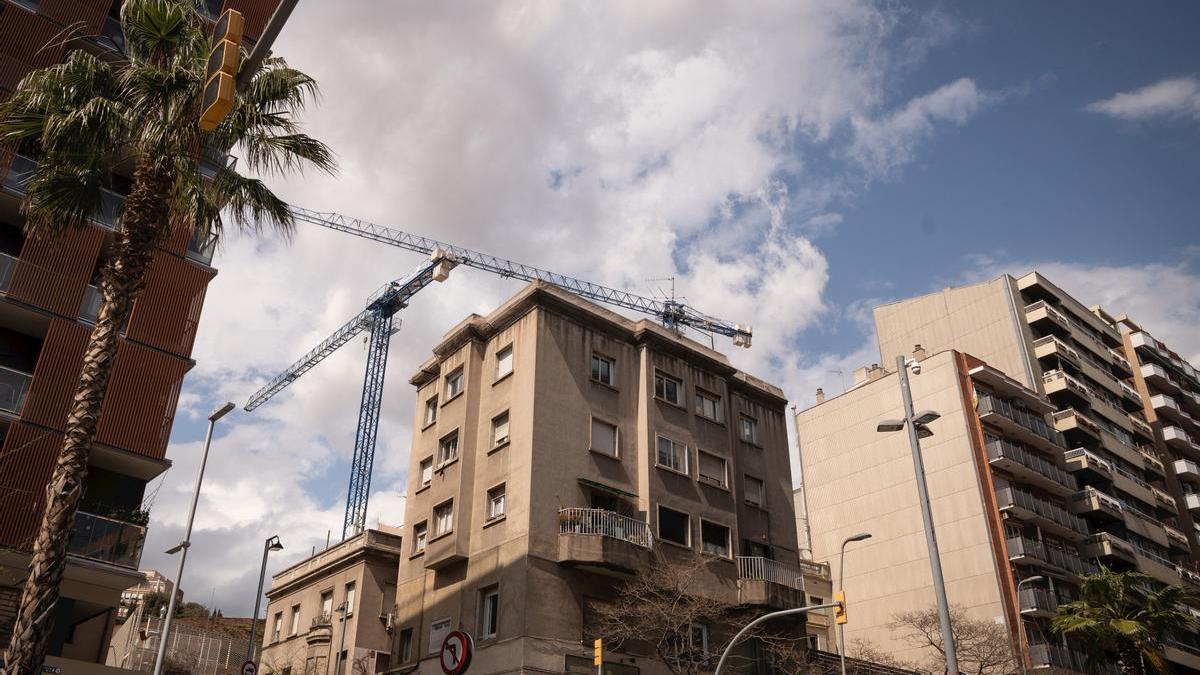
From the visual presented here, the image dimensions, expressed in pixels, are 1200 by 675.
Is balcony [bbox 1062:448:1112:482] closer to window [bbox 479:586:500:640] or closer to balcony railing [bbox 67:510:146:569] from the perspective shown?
window [bbox 479:586:500:640]

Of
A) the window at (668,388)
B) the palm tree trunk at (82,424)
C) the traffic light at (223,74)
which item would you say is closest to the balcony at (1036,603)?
the window at (668,388)

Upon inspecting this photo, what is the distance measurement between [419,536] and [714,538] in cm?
1155

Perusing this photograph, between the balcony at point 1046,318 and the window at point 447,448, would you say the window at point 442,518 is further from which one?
the balcony at point 1046,318

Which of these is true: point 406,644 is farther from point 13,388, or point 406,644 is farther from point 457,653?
point 457,653

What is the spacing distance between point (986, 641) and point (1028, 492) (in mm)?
14801

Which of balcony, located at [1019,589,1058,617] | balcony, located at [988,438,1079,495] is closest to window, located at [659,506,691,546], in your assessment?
balcony, located at [1019,589,1058,617]

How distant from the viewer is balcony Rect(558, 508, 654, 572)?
3039 cm

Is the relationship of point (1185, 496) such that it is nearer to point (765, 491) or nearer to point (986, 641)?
point (986, 641)

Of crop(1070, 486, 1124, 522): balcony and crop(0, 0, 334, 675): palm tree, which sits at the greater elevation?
crop(1070, 486, 1124, 522): balcony

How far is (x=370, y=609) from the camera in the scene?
38.9m

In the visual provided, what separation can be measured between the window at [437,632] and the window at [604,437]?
8108 mm

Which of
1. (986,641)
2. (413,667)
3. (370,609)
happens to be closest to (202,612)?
(370,609)

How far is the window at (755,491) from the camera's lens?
3897cm

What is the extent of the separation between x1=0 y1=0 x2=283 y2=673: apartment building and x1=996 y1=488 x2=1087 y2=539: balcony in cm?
4373
